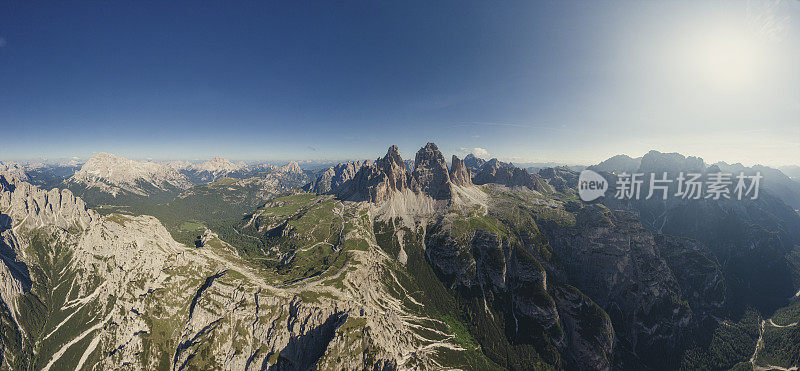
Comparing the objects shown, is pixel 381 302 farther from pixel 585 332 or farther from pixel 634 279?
pixel 634 279

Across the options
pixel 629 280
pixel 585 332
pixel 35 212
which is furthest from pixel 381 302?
pixel 35 212

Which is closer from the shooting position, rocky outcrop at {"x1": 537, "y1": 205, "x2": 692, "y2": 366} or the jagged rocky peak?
rocky outcrop at {"x1": 537, "y1": 205, "x2": 692, "y2": 366}

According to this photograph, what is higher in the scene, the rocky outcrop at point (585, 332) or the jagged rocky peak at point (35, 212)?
the jagged rocky peak at point (35, 212)

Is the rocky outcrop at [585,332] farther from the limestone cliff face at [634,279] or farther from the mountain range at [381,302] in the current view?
the limestone cliff face at [634,279]

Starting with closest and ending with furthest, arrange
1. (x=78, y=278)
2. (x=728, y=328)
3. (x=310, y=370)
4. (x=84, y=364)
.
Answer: (x=310, y=370) < (x=84, y=364) < (x=78, y=278) < (x=728, y=328)

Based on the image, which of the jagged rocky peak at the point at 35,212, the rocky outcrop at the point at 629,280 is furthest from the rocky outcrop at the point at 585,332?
the jagged rocky peak at the point at 35,212

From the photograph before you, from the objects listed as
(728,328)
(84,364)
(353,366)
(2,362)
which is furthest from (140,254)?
(728,328)

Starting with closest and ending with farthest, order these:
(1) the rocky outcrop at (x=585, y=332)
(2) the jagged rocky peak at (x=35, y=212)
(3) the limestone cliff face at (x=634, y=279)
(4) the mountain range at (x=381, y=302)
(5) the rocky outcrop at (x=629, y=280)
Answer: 1. (4) the mountain range at (x=381, y=302)
2. (1) the rocky outcrop at (x=585, y=332)
3. (5) the rocky outcrop at (x=629, y=280)
4. (3) the limestone cliff face at (x=634, y=279)
5. (2) the jagged rocky peak at (x=35, y=212)

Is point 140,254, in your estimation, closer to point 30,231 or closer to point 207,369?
point 207,369

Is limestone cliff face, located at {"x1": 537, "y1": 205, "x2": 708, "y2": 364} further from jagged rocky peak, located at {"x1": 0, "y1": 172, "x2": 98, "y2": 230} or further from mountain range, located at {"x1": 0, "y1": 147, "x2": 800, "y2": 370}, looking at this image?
jagged rocky peak, located at {"x1": 0, "y1": 172, "x2": 98, "y2": 230}

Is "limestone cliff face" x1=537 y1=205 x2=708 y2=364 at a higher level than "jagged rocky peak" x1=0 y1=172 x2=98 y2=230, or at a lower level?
lower

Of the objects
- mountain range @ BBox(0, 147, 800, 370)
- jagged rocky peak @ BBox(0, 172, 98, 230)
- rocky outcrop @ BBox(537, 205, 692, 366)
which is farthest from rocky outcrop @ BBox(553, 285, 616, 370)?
jagged rocky peak @ BBox(0, 172, 98, 230)
